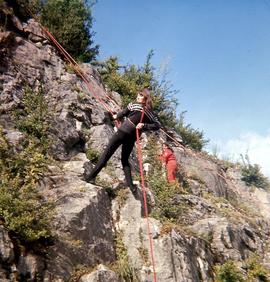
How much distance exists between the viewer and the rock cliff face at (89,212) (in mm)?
6379

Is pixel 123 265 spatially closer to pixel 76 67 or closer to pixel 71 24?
pixel 76 67

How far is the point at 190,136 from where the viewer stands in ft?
65.6

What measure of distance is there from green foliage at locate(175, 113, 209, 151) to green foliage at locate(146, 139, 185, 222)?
753 cm

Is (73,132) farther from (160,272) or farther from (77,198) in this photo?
(160,272)

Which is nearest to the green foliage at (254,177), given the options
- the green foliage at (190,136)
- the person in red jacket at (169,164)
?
the green foliage at (190,136)

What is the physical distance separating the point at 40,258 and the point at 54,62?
8.91 meters

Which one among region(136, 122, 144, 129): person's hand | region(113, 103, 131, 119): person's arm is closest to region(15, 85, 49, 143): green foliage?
region(113, 103, 131, 119): person's arm

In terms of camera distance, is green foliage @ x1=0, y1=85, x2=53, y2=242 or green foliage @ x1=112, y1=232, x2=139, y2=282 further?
green foliage @ x1=112, y1=232, x2=139, y2=282

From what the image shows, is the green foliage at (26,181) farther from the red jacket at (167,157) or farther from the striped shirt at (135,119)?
the red jacket at (167,157)

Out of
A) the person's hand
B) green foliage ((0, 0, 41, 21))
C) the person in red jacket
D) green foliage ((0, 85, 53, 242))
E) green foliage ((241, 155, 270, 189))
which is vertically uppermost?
green foliage ((0, 0, 41, 21))

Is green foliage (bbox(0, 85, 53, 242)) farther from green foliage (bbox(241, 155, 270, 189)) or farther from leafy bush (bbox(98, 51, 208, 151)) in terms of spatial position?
green foliage (bbox(241, 155, 270, 189))

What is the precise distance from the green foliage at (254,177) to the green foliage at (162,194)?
37.2ft

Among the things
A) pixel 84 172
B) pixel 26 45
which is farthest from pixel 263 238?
pixel 26 45

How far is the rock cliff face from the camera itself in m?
6.38
